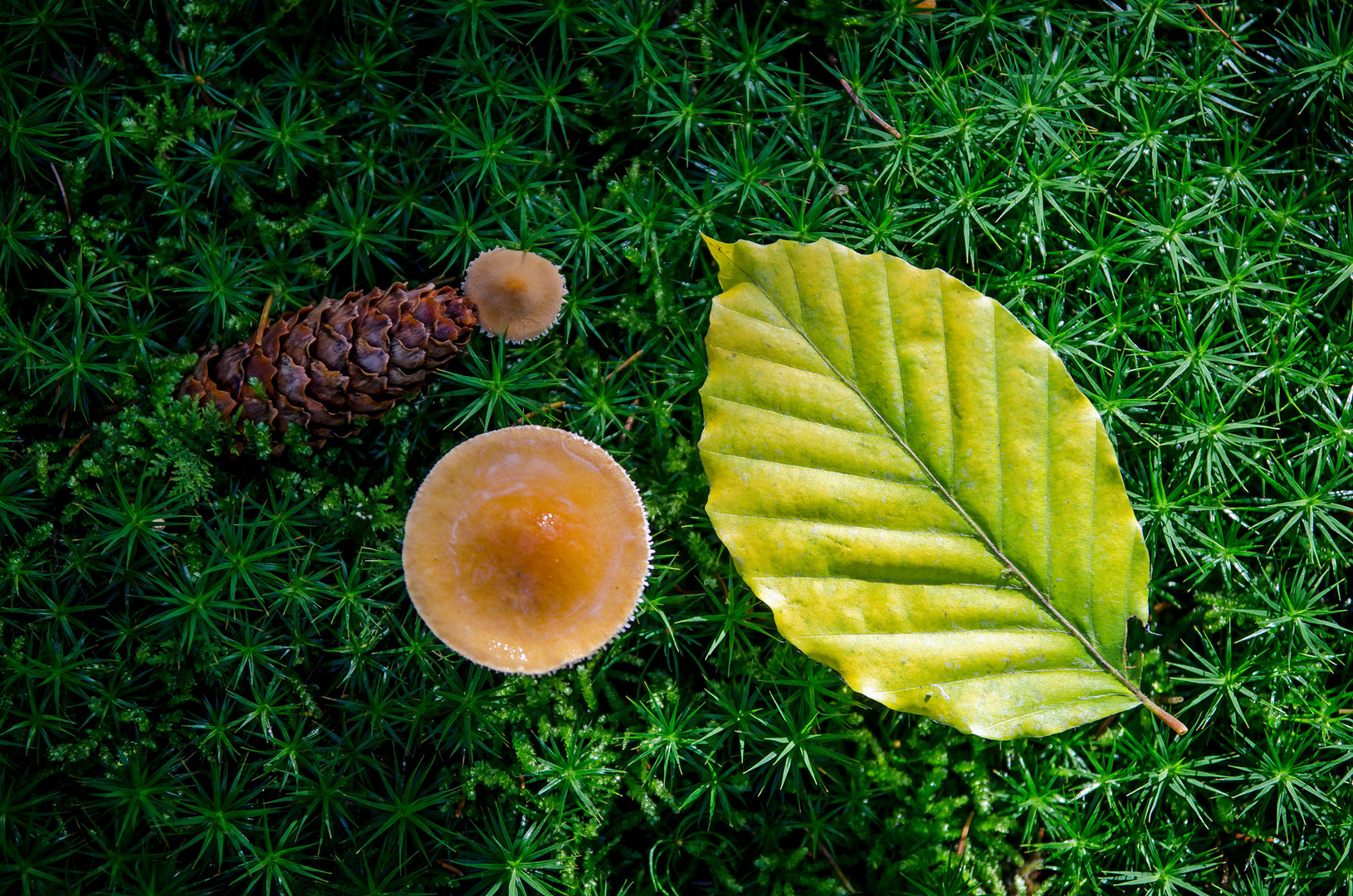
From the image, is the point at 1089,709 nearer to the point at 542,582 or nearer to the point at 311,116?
the point at 542,582

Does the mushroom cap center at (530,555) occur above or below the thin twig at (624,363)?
below

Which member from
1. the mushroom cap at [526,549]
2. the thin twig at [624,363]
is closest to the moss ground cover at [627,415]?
the thin twig at [624,363]

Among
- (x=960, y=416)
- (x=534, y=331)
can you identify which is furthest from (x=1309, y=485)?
(x=534, y=331)

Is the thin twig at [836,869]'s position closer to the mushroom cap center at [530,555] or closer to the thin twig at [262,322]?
the mushroom cap center at [530,555]

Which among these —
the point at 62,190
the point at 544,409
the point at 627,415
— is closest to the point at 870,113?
the point at 627,415

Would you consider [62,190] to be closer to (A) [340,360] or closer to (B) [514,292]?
(A) [340,360]
